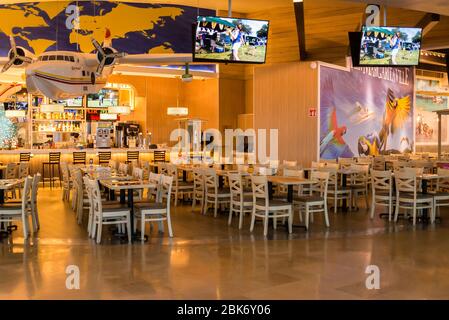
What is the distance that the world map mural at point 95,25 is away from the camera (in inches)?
646

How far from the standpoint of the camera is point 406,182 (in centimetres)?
846

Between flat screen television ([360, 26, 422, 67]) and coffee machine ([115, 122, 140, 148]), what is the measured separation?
8.72 metres

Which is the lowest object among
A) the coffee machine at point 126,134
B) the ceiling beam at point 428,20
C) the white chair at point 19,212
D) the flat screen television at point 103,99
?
the white chair at point 19,212

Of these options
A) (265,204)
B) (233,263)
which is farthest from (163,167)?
(233,263)

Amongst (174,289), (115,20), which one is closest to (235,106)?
(115,20)

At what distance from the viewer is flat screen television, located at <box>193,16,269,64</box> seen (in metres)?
9.09

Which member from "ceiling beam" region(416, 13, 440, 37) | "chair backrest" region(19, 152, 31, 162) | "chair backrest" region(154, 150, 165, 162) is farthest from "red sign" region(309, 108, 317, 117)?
"chair backrest" region(19, 152, 31, 162)

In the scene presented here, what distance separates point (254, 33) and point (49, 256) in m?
5.30

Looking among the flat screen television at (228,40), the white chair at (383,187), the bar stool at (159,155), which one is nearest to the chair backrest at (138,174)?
the flat screen television at (228,40)

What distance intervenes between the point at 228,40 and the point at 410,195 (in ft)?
13.1

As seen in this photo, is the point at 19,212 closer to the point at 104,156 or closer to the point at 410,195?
the point at 410,195

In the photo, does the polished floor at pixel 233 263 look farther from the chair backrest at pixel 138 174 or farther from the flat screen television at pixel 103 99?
Result: the flat screen television at pixel 103 99

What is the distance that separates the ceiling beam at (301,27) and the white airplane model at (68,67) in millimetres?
3063

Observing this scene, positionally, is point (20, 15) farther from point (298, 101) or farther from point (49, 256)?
point (49, 256)
